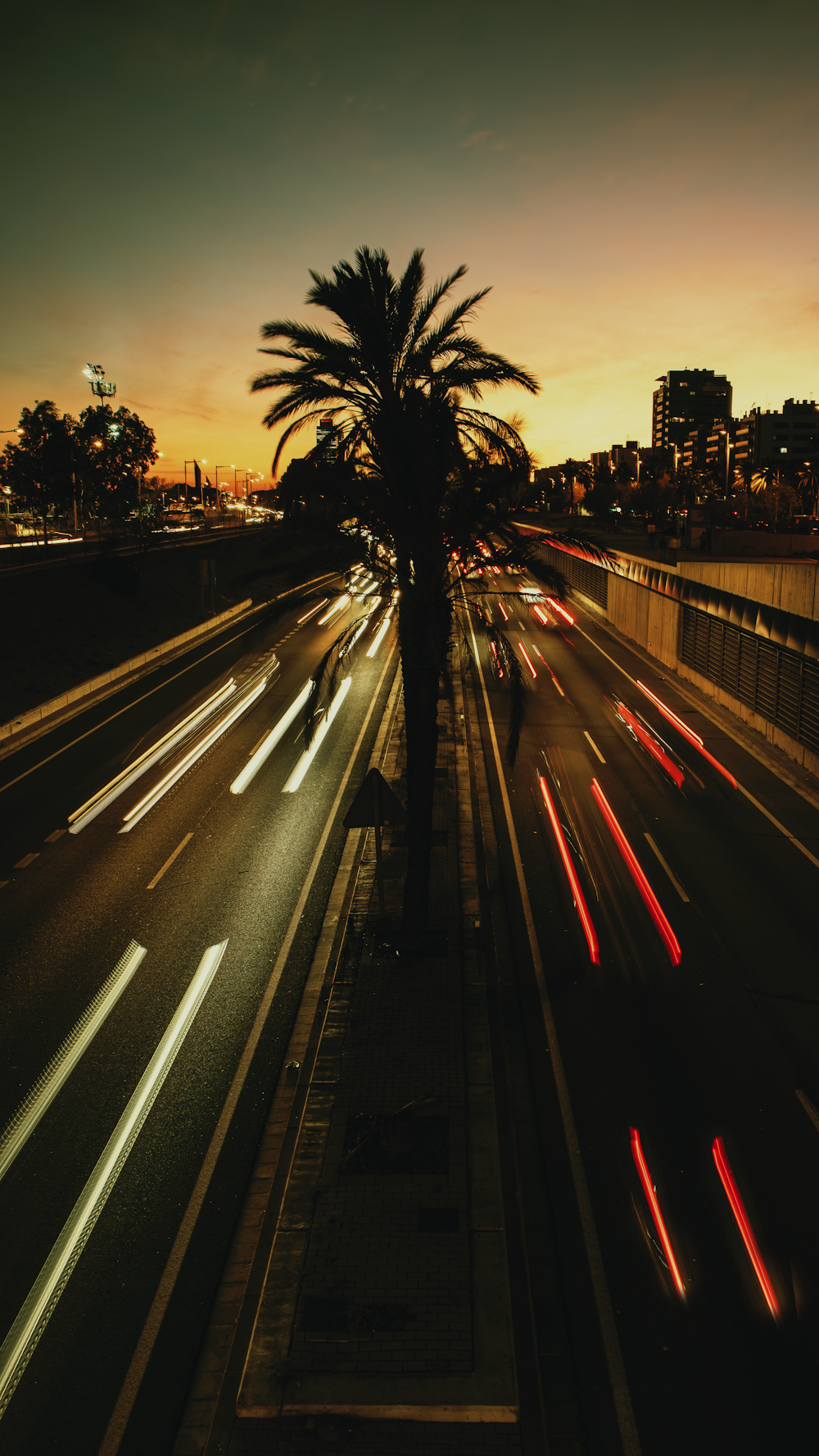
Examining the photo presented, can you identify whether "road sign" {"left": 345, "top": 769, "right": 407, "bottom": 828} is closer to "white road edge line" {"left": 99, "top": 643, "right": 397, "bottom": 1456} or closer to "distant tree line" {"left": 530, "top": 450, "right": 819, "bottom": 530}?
"white road edge line" {"left": 99, "top": 643, "right": 397, "bottom": 1456}

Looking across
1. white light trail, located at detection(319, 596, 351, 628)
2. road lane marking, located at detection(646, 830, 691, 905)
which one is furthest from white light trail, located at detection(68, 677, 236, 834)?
white light trail, located at detection(319, 596, 351, 628)

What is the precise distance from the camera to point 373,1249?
671 centimetres

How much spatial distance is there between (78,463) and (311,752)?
2281 inches

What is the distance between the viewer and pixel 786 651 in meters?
22.5

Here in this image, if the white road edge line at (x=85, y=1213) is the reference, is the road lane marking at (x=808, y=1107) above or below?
above

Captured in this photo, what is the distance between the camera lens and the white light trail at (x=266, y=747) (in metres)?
20.2

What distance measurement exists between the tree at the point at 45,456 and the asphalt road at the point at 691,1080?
5099 cm

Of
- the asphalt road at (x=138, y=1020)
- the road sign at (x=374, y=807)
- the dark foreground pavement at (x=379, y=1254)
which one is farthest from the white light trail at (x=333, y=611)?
the dark foreground pavement at (x=379, y=1254)

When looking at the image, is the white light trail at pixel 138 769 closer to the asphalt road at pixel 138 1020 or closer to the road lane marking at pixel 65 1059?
the asphalt road at pixel 138 1020

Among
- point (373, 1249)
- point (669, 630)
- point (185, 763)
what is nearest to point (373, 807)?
point (373, 1249)

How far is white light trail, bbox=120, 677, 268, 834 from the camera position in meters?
17.9

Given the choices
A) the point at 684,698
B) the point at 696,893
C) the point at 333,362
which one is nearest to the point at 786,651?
the point at 684,698

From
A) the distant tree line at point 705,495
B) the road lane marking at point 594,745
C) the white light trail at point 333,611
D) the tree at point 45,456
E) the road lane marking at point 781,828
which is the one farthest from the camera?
the distant tree line at point 705,495

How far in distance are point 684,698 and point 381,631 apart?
75.9 ft
